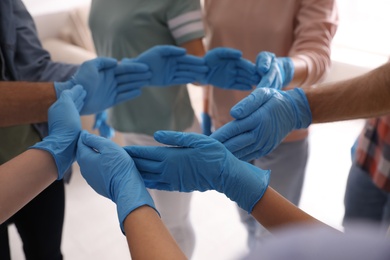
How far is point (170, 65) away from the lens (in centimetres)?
127

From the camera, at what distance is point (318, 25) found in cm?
117

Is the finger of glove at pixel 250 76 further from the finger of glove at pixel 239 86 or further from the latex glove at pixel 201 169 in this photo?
the latex glove at pixel 201 169

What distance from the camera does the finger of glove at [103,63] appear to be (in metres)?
1.16

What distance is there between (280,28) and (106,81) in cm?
56

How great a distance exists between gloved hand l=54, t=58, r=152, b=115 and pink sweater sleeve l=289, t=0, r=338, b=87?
0.49 meters

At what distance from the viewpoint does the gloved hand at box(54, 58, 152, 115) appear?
3.71 ft

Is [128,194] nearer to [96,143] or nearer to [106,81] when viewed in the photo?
[96,143]

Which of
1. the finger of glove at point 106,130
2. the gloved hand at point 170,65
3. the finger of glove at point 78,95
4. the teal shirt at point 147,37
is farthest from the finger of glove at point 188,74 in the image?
the finger of glove at point 106,130

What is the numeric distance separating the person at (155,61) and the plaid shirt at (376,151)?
366 mm

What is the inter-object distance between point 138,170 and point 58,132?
9.3 inches

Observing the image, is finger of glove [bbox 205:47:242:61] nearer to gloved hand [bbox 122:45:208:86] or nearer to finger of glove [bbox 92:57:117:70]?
gloved hand [bbox 122:45:208:86]

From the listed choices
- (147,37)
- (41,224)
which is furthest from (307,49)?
(41,224)

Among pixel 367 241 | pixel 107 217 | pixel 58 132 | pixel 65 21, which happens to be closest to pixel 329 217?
pixel 107 217

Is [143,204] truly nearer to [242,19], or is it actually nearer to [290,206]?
[290,206]
